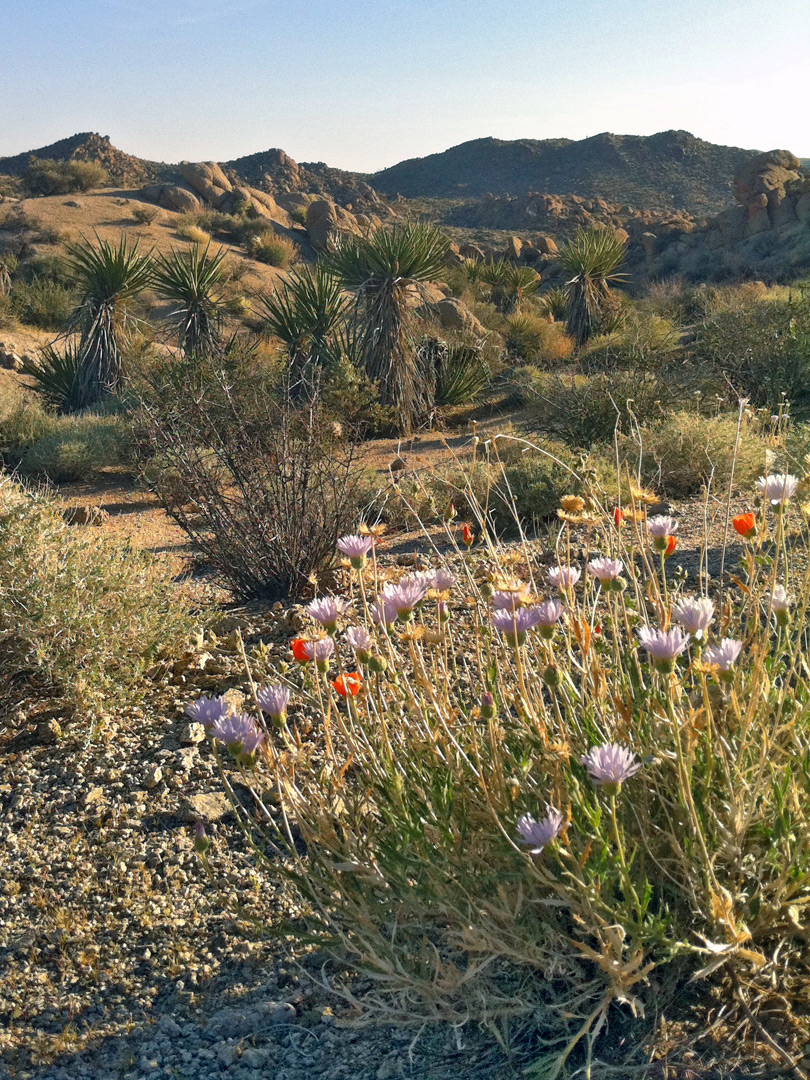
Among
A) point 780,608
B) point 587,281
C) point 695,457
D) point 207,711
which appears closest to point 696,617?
point 780,608

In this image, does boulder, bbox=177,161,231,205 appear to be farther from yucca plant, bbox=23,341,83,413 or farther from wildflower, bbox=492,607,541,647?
wildflower, bbox=492,607,541,647

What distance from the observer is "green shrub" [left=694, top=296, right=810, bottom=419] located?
34.8 ft

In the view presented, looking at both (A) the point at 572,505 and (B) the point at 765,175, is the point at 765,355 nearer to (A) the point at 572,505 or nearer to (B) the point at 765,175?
(A) the point at 572,505

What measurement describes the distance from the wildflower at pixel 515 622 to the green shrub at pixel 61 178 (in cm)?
3954

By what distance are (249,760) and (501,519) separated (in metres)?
5.76

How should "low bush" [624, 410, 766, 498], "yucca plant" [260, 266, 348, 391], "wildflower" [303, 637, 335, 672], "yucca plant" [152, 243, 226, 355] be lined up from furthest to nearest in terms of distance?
"yucca plant" [152, 243, 226, 355] → "yucca plant" [260, 266, 348, 391] → "low bush" [624, 410, 766, 498] → "wildflower" [303, 637, 335, 672]

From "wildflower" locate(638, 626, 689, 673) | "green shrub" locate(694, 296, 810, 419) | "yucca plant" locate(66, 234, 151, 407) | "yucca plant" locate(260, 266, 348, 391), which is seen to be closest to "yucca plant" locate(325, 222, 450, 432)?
"yucca plant" locate(260, 266, 348, 391)

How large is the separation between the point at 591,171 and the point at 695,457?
62.5m

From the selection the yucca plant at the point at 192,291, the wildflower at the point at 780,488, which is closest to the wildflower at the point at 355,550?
the wildflower at the point at 780,488

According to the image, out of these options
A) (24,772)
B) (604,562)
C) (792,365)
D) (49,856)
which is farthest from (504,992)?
(792,365)

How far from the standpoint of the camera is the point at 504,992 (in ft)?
6.91

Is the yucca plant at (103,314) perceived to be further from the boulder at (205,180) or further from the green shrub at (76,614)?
the boulder at (205,180)

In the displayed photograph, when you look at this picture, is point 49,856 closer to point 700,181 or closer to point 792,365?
point 792,365

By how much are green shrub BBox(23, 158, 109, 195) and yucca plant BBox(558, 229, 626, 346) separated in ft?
83.7
